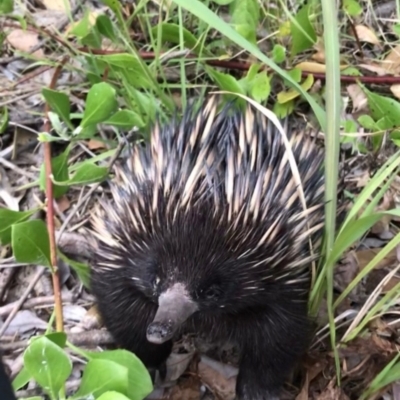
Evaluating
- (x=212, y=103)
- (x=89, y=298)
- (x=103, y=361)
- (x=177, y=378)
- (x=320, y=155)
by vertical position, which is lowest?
(x=177, y=378)

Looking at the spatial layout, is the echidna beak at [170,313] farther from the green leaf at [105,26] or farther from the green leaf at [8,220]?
the green leaf at [105,26]

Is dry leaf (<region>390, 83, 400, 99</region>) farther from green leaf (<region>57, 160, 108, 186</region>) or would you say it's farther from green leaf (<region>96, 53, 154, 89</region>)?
green leaf (<region>57, 160, 108, 186</region>)

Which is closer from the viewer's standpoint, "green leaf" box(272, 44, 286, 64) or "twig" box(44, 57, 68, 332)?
"twig" box(44, 57, 68, 332)

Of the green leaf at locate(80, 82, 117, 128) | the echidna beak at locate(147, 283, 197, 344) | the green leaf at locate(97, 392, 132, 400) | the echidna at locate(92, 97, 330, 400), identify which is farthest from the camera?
the green leaf at locate(80, 82, 117, 128)

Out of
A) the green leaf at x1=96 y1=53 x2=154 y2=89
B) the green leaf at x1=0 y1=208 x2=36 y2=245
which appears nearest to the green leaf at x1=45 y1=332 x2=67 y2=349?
the green leaf at x1=0 y1=208 x2=36 y2=245

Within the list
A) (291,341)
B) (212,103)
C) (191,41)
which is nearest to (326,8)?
(212,103)

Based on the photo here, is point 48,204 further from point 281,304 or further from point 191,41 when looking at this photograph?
point 191,41

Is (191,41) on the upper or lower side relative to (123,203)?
upper
